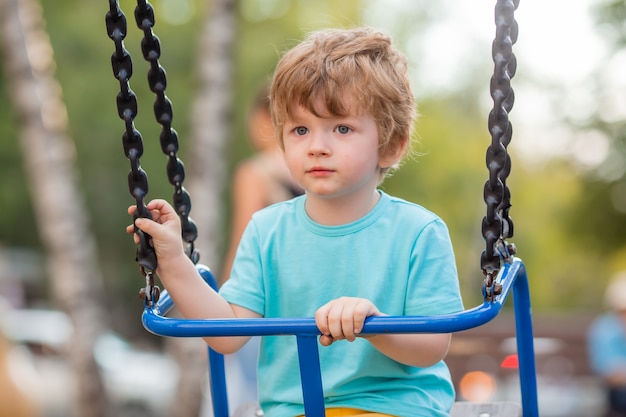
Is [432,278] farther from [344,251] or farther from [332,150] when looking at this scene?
[332,150]

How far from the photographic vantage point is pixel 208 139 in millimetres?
7273

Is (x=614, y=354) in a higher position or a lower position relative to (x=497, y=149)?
lower

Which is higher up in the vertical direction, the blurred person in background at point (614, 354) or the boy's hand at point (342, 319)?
the boy's hand at point (342, 319)

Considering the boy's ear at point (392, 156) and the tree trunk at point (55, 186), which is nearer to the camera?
the boy's ear at point (392, 156)

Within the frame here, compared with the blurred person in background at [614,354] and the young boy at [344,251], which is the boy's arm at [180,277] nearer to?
the young boy at [344,251]

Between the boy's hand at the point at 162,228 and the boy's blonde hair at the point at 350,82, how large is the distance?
0.33 meters

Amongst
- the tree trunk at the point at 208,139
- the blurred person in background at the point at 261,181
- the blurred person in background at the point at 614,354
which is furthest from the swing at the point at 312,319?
the blurred person in background at the point at 614,354

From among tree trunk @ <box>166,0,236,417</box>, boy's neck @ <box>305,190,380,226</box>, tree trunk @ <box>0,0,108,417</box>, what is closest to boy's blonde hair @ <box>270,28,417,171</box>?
boy's neck @ <box>305,190,380,226</box>

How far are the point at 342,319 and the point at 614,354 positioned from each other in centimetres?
697

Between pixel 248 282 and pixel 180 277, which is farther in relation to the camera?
pixel 248 282

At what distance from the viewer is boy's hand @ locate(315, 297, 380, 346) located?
1.90 m

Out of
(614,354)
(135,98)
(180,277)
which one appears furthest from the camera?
(614,354)

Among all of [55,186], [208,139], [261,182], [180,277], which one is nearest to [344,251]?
[180,277]

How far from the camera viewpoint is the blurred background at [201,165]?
7.39m
